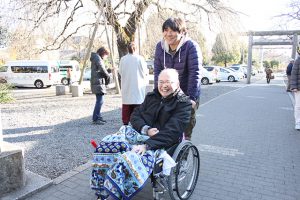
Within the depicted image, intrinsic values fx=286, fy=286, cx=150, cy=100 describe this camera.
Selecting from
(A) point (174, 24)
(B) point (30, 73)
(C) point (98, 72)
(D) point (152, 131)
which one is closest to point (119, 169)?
(D) point (152, 131)

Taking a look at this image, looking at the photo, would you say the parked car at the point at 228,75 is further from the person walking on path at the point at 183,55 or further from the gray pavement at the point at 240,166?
the person walking on path at the point at 183,55

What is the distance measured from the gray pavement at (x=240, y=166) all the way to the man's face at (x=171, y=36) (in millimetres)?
1719

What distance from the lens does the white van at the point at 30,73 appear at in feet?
65.9

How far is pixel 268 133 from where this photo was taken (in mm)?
6117

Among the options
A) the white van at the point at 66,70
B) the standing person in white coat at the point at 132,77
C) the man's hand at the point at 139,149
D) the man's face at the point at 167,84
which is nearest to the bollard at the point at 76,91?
the standing person in white coat at the point at 132,77

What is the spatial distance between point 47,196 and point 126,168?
124cm

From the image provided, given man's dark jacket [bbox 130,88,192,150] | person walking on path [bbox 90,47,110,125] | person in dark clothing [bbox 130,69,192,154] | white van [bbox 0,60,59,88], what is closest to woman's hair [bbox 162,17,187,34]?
person in dark clothing [bbox 130,69,192,154]

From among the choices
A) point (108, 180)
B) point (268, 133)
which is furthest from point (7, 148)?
point (268, 133)

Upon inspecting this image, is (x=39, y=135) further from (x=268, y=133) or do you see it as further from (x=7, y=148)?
(x=268, y=133)

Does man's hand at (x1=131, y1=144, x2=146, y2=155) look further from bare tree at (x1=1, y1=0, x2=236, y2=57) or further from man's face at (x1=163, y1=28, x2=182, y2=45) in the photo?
bare tree at (x1=1, y1=0, x2=236, y2=57)

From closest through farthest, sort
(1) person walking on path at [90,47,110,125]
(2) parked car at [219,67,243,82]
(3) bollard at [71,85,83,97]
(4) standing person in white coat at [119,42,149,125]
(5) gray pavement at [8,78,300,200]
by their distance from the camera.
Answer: (5) gray pavement at [8,78,300,200], (4) standing person in white coat at [119,42,149,125], (1) person walking on path at [90,47,110,125], (3) bollard at [71,85,83,97], (2) parked car at [219,67,243,82]

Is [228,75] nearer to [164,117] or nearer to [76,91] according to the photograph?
[76,91]

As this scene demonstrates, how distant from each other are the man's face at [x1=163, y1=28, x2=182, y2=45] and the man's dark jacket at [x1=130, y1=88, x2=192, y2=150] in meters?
0.56

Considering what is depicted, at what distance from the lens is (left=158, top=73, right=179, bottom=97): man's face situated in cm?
296
